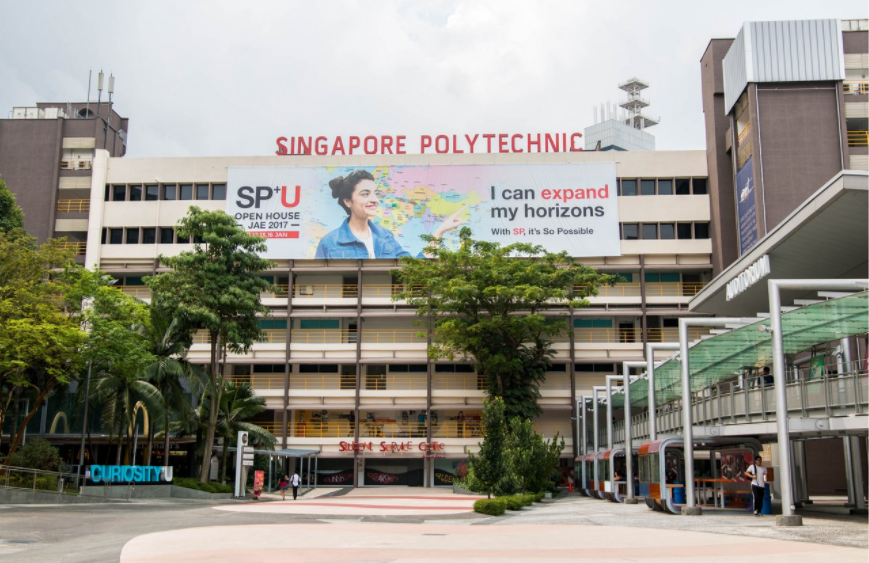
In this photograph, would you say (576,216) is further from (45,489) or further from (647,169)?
(45,489)

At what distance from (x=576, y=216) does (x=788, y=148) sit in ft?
45.2

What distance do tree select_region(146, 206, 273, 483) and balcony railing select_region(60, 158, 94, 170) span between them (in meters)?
23.3

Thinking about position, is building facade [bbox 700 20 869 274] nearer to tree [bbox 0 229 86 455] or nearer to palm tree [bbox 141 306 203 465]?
palm tree [bbox 141 306 203 465]

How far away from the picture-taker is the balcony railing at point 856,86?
166ft

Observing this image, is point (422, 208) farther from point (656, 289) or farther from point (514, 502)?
point (514, 502)

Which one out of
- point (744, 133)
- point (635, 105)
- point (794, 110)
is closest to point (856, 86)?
point (794, 110)

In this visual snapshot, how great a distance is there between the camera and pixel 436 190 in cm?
5800

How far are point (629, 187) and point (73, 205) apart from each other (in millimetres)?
38922

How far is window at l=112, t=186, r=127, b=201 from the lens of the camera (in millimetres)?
61438

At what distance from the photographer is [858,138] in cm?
5012

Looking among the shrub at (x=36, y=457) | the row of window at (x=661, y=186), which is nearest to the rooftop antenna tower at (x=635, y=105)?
A: the row of window at (x=661, y=186)

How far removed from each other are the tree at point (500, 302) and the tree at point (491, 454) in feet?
64.2

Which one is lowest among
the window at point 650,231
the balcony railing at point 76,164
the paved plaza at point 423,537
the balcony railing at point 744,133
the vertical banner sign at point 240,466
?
the paved plaza at point 423,537

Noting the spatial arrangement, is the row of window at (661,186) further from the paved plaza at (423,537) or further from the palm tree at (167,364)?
the paved plaza at (423,537)
